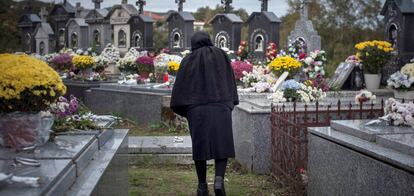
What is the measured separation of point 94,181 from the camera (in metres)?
3.53

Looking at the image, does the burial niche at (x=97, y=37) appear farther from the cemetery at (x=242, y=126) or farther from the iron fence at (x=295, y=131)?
the iron fence at (x=295, y=131)

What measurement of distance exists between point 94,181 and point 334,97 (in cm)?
641

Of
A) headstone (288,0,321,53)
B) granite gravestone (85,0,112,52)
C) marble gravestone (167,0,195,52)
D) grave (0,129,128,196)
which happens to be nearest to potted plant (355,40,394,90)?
Answer: headstone (288,0,321,53)

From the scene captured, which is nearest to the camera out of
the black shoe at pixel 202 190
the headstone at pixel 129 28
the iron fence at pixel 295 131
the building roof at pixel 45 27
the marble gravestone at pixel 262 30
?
the black shoe at pixel 202 190

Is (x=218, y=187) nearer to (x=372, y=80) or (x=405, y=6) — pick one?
(x=372, y=80)

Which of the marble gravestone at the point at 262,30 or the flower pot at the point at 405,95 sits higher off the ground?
the marble gravestone at the point at 262,30

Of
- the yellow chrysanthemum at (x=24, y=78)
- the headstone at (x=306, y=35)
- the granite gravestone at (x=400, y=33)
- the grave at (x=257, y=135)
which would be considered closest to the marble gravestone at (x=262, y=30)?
the headstone at (x=306, y=35)

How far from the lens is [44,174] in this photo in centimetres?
310

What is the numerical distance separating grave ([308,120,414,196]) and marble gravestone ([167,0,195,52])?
47.6 ft

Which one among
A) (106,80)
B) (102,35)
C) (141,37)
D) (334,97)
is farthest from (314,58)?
(102,35)

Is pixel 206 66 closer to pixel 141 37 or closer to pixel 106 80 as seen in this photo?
pixel 106 80

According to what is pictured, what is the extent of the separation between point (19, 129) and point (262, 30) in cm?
1402

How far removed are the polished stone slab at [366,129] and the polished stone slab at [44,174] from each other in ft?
7.07

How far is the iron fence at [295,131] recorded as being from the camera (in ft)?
20.0
